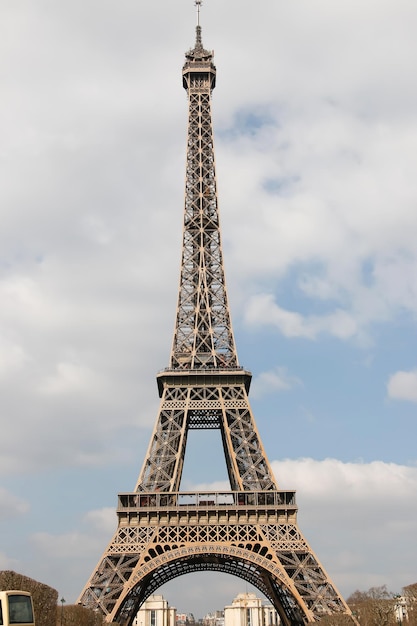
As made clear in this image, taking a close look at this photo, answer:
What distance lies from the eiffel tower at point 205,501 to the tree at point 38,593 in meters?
4.47

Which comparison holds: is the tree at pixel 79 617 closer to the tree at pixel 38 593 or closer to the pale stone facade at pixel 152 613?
the tree at pixel 38 593

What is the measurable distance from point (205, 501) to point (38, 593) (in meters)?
16.3

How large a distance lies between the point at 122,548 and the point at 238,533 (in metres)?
8.87

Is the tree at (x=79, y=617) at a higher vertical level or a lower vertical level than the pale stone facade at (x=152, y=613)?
lower

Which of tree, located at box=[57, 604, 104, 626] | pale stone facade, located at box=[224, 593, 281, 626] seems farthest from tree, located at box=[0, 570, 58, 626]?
pale stone facade, located at box=[224, 593, 281, 626]

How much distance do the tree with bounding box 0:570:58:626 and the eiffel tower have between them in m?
4.47

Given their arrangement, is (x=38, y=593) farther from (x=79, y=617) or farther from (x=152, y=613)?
(x=152, y=613)

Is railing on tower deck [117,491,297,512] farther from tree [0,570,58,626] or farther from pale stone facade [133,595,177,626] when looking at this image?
pale stone facade [133,595,177,626]

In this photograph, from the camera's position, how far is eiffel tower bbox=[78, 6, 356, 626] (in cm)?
5334

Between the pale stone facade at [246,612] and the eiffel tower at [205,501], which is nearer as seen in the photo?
the eiffel tower at [205,501]

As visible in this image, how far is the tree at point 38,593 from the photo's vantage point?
4309 centimetres

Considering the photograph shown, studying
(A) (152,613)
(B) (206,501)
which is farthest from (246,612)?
(B) (206,501)

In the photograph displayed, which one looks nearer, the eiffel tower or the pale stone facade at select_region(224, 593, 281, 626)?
the eiffel tower

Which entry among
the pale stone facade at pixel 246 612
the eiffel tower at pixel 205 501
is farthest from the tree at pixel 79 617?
the pale stone facade at pixel 246 612
